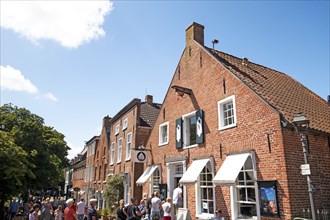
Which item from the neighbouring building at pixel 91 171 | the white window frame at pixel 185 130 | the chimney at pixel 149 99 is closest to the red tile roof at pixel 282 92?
the white window frame at pixel 185 130

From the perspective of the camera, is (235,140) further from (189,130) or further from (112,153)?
(112,153)

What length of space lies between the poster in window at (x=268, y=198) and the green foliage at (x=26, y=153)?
11.8m

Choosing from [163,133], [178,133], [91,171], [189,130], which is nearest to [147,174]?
[163,133]

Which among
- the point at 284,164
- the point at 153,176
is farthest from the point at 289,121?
the point at 153,176

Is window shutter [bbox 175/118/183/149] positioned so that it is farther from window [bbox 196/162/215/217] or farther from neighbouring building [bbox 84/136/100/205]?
neighbouring building [bbox 84/136/100/205]

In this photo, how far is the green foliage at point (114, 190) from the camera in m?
20.0

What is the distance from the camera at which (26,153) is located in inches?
A: 639

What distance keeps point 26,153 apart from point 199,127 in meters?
10.5

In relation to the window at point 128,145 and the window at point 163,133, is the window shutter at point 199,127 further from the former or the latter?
the window at point 128,145

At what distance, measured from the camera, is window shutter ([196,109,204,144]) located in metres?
12.8

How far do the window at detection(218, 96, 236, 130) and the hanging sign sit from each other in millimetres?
7093

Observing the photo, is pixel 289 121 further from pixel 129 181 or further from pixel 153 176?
pixel 129 181

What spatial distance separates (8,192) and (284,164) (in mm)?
14639

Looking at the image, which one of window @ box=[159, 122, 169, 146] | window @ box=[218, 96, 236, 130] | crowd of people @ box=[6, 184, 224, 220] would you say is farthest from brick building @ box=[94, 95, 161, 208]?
window @ box=[218, 96, 236, 130]
